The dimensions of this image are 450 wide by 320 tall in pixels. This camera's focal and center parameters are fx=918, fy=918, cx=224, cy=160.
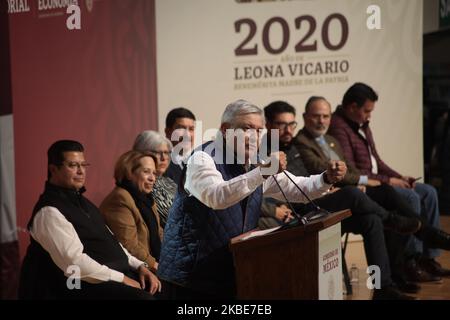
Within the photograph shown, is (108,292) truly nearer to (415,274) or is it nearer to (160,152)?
(160,152)

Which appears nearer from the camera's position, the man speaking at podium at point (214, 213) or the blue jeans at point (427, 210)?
the man speaking at podium at point (214, 213)

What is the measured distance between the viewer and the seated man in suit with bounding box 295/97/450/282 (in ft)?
21.3

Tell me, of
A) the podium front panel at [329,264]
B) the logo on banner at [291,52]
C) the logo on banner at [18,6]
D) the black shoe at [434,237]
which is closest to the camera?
the podium front panel at [329,264]

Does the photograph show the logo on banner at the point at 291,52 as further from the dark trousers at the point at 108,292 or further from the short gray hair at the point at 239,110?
the short gray hair at the point at 239,110

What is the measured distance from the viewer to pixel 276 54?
780 cm

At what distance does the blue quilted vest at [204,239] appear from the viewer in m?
4.25

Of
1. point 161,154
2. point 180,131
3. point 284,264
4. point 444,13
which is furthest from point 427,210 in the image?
point 284,264

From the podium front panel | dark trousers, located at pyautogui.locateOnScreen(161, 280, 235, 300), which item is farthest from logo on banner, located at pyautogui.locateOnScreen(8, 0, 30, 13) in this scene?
the podium front panel

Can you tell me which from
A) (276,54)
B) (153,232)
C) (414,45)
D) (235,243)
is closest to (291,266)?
(235,243)

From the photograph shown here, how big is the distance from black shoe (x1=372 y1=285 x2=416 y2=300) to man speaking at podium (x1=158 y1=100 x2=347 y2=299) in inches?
78.8

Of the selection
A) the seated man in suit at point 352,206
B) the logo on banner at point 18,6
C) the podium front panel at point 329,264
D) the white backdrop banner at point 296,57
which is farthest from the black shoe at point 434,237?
the logo on banner at point 18,6

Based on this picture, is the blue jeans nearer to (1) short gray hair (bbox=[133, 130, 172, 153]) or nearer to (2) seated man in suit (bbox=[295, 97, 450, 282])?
(2) seated man in suit (bbox=[295, 97, 450, 282])

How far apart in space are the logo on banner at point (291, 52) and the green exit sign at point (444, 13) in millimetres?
1269

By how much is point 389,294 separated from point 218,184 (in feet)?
8.34
